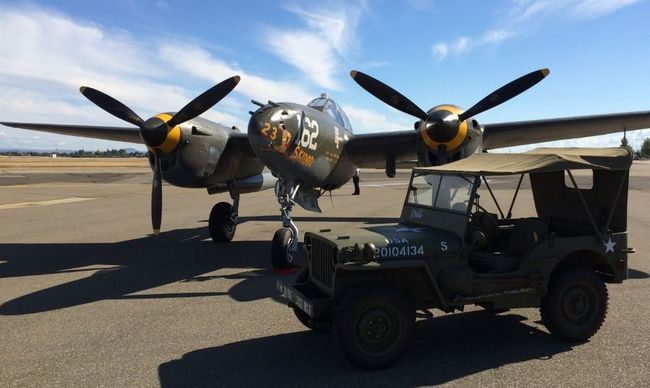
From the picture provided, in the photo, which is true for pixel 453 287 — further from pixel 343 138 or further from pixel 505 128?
pixel 505 128

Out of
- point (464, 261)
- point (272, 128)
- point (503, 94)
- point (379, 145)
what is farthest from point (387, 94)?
point (464, 261)

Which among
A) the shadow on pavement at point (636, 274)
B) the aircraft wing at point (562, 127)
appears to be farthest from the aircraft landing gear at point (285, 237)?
the shadow on pavement at point (636, 274)

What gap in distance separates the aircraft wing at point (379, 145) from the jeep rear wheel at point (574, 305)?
6.02 metres

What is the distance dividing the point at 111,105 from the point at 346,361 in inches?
326

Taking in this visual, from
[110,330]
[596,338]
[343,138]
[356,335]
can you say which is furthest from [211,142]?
[596,338]

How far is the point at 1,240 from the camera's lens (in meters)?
12.9

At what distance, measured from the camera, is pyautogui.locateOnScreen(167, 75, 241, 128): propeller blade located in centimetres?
980

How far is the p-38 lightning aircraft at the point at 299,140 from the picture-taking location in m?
8.91

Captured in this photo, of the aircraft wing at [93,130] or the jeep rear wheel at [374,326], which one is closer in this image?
the jeep rear wheel at [374,326]

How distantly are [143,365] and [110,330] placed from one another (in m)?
1.36

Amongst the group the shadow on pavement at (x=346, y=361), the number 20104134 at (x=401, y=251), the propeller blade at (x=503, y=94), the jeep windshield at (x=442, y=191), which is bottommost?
the shadow on pavement at (x=346, y=361)

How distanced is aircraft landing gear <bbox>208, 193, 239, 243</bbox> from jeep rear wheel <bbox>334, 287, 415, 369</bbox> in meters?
8.67

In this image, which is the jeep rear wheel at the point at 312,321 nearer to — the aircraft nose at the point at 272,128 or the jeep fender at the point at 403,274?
the jeep fender at the point at 403,274

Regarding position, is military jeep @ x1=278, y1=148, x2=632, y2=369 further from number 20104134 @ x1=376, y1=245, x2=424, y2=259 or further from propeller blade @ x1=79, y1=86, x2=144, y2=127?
propeller blade @ x1=79, y1=86, x2=144, y2=127
